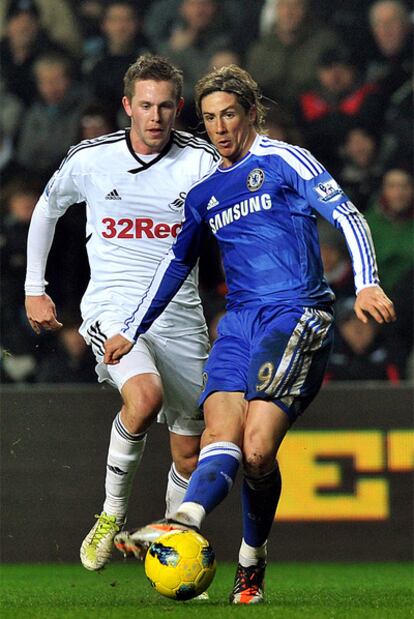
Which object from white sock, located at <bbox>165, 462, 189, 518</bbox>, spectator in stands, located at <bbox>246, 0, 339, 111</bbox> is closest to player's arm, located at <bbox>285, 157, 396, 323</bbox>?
white sock, located at <bbox>165, 462, 189, 518</bbox>

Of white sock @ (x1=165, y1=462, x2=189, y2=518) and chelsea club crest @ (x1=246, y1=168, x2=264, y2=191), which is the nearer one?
chelsea club crest @ (x1=246, y1=168, x2=264, y2=191)

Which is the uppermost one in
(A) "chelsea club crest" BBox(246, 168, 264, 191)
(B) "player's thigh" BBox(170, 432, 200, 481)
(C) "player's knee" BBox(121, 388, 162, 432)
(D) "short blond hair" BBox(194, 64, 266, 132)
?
(D) "short blond hair" BBox(194, 64, 266, 132)

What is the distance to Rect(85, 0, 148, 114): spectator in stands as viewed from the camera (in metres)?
11.0

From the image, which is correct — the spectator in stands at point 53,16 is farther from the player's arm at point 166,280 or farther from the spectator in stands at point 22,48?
the player's arm at point 166,280

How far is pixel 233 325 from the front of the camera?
5.80 metres

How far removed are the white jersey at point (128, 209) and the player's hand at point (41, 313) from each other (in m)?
0.21

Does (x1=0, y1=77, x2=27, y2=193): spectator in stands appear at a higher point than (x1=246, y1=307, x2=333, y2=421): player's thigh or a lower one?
lower

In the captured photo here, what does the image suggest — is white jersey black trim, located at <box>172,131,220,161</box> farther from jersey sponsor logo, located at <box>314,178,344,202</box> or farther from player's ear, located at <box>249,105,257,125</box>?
jersey sponsor logo, located at <box>314,178,344,202</box>

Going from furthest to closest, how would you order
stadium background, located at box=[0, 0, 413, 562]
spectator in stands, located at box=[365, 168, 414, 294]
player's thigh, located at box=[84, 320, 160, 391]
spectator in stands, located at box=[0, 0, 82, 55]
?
spectator in stands, located at box=[0, 0, 82, 55] → spectator in stands, located at box=[365, 168, 414, 294] → stadium background, located at box=[0, 0, 413, 562] → player's thigh, located at box=[84, 320, 160, 391]

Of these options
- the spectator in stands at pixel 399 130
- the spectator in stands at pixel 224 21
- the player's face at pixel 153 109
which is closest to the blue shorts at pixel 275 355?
the player's face at pixel 153 109

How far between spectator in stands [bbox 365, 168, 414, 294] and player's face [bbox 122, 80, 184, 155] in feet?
13.3

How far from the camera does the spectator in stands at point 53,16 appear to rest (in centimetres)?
1125

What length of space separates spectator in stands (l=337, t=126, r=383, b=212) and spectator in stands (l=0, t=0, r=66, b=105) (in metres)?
2.79

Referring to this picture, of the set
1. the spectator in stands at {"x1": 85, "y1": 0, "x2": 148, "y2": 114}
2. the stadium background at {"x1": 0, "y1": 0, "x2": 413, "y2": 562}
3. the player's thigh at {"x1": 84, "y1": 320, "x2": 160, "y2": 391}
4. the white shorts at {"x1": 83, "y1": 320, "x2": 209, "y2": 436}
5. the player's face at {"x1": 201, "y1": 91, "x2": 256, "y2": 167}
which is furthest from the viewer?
the spectator in stands at {"x1": 85, "y1": 0, "x2": 148, "y2": 114}
